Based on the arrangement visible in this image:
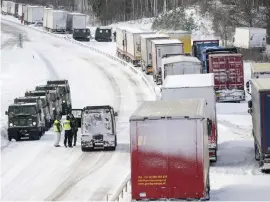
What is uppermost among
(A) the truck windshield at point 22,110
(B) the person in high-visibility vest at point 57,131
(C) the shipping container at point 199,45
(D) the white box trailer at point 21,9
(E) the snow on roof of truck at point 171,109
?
(D) the white box trailer at point 21,9

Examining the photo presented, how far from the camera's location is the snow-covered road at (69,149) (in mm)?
24328

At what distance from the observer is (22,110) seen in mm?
34094

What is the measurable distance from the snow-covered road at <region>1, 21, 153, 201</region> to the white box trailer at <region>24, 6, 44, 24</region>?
34.2m

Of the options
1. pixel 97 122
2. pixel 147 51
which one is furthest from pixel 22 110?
pixel 147 51

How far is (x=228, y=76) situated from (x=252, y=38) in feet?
113

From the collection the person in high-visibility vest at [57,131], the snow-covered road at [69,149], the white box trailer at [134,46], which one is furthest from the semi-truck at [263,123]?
the white box trailer at [134,46]

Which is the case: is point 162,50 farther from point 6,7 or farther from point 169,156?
point 6,7

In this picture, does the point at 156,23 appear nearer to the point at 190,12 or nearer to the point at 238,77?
the point at 190,12

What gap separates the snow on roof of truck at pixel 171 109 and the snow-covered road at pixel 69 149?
3749 mm

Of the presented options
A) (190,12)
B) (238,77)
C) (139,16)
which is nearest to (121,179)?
(238,77)

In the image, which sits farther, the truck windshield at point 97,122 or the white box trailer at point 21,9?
the white box trailer at point 21,9

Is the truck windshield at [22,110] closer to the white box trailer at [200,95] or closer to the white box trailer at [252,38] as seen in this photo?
the white box trailer at [200,95]

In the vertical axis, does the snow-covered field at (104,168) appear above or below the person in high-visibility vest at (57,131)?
below

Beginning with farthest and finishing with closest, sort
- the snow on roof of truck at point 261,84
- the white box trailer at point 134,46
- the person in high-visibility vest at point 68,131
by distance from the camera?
the white box trailer at point 134,46 → the person in high-visibility vest at point 68,131 → the snow on roof of truck at point 261,84
